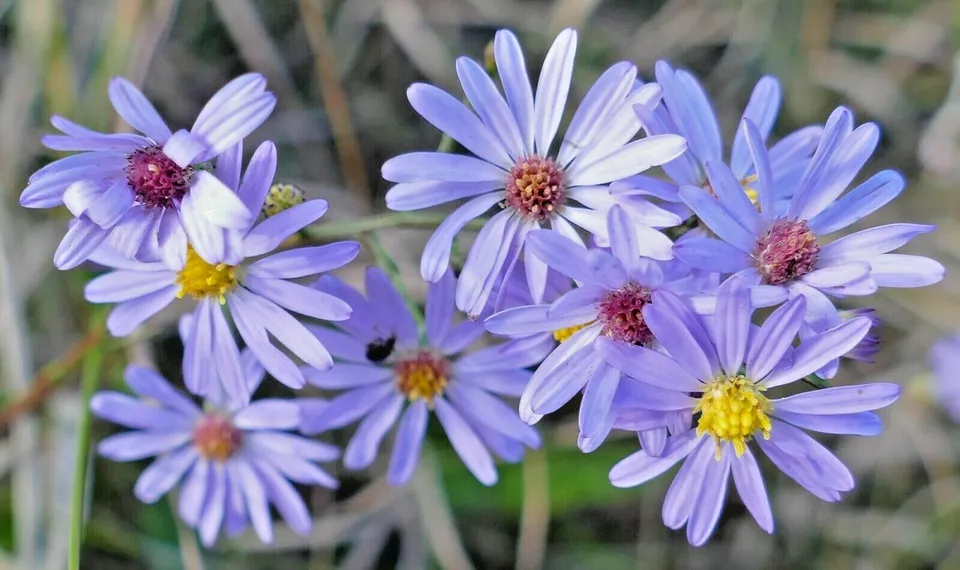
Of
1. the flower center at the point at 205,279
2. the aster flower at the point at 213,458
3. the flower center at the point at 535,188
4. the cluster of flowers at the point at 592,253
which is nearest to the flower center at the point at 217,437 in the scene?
the aster flower at the point at 213,458

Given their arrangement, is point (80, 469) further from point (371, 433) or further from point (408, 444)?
point (408, 444)

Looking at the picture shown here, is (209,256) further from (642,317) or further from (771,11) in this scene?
(771,11)

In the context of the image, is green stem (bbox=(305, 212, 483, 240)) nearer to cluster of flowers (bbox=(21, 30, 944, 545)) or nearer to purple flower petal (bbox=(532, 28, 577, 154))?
cluster of flowers (bbox=(21, 30, 944, 545))

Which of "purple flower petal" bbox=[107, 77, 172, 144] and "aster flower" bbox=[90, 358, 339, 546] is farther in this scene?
"aster flower" bbox=[90, 358, 339, 546]

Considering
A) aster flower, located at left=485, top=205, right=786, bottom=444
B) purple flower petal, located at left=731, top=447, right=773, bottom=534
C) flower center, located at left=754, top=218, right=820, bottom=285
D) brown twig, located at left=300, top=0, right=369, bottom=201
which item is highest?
brown twig, located at left=300, top=0, right=369, bottom=201

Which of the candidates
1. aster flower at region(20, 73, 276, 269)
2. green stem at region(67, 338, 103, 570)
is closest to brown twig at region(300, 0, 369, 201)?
green stem at region(67, 338, 103, 570)

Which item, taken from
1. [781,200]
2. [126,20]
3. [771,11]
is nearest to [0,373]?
[126,20]

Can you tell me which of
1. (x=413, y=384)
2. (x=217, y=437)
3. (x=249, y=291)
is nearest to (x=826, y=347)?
(x=413, y=384)
